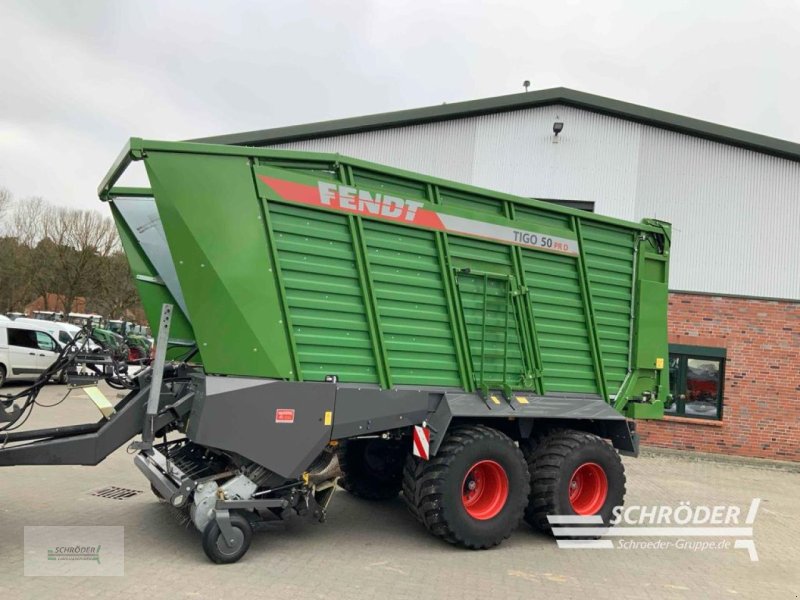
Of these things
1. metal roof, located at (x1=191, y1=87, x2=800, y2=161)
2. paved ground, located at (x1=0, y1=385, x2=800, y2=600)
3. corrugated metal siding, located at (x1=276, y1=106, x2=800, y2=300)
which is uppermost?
metal roof, located at (x1=191, y1=87, x2=800, y2=161)

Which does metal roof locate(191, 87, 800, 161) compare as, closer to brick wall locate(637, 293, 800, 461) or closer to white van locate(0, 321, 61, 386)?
brick wall locate(637, 293, 800, 461)

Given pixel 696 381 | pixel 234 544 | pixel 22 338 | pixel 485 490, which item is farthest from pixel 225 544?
pixel 22 338

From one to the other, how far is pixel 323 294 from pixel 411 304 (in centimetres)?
85

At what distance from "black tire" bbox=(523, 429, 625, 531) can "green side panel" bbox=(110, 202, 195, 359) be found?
3645 mm

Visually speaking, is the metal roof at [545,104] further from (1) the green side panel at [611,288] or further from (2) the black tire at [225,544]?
(2) the black tire at [225,544]

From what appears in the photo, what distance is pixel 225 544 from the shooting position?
4.73m

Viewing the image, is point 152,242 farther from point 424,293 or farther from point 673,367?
point 673,367

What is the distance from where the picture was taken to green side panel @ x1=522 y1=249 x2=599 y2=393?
6148mm

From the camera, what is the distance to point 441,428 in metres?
5.34

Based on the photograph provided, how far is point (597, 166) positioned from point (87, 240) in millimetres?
33835

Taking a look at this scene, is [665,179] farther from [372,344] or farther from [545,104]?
[372,344]

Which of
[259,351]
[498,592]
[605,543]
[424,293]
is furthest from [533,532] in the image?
[259,351]

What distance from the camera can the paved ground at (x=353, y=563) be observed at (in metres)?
4.35

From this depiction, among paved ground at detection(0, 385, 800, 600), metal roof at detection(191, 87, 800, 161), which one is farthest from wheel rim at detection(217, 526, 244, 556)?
metal roof at detection(191, 87, 800, 161)
